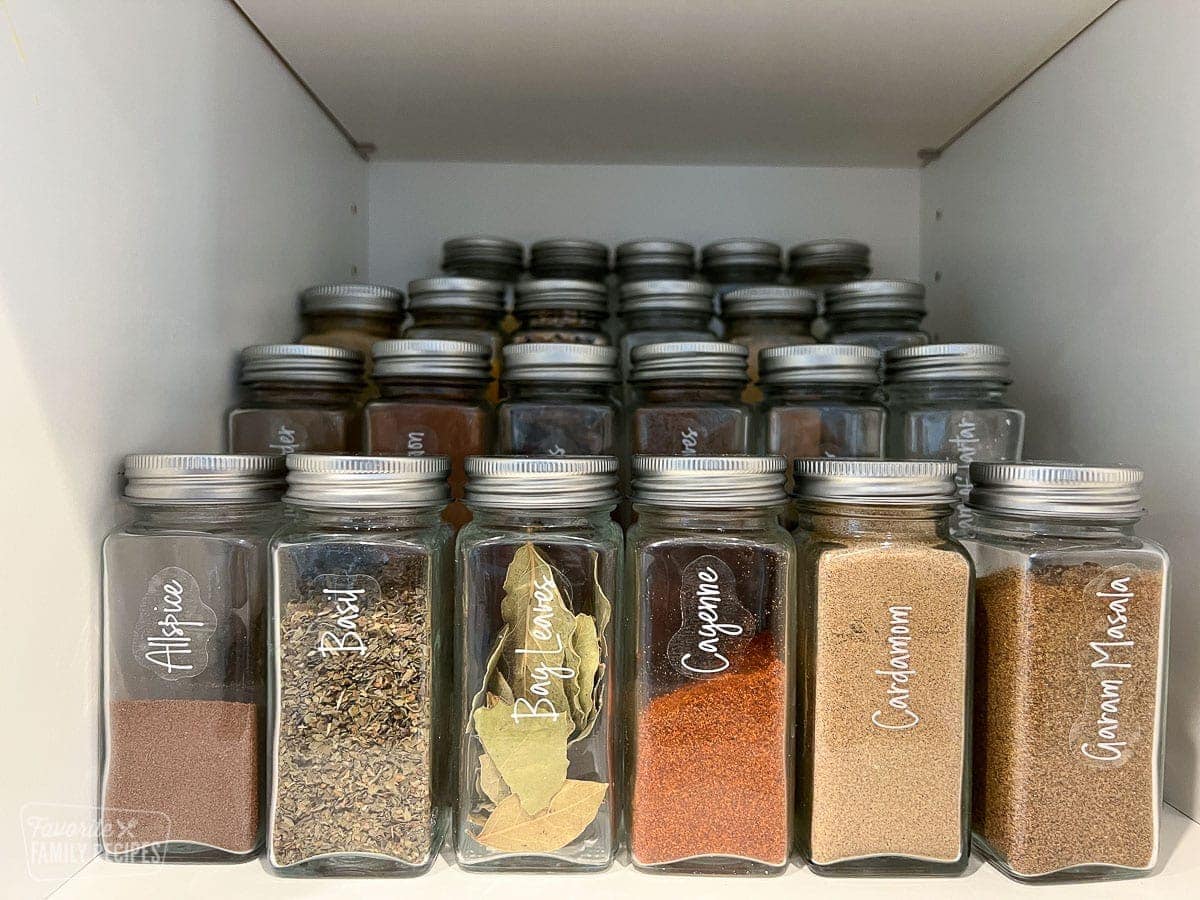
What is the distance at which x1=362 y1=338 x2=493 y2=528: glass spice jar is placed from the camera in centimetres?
86

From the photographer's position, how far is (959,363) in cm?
87

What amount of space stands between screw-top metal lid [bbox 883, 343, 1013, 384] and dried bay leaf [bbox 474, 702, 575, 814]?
0.47 meters

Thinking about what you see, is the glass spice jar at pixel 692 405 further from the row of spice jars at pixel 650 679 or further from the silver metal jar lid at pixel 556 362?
the row of spice jars at pixel 650 679

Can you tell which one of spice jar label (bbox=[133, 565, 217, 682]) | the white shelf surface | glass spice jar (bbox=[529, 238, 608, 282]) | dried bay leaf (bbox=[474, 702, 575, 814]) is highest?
glass spice jar (bbox=[529, 238, 608, 282])

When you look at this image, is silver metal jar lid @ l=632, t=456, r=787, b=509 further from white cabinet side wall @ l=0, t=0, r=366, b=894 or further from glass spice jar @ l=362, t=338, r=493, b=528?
white cabinet side wall @ l=0, t=0, r=366, b=894

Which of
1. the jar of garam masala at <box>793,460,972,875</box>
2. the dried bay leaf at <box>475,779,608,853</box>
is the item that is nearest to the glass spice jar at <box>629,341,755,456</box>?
the jar of garam masala at <box>793,460,972,875</box>

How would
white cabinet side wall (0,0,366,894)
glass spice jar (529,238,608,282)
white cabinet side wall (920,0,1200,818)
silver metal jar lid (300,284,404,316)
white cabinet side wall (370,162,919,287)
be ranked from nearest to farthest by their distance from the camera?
white cabinet side wall (0,0,366,894), white cabinet side wall (920,0,1200,818), silver metal jar lid (300,284,404,316), glass spice jar (529,238,608,282), white cabinet side wall (370,162,919,287)

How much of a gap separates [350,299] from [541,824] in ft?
1.86

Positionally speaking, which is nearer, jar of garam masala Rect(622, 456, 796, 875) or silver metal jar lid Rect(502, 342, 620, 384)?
jar of garam masala Rect(622, 456, 796, 875)

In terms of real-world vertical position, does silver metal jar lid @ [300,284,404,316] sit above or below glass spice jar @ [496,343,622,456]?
above

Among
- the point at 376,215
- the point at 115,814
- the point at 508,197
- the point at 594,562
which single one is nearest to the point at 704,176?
the point at 508,197

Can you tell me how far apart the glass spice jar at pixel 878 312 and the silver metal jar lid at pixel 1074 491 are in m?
0.36

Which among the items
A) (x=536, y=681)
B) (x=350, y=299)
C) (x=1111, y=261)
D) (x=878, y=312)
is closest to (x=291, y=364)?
(x=350, y=299)

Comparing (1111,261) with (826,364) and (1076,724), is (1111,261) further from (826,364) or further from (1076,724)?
(1076,724)
